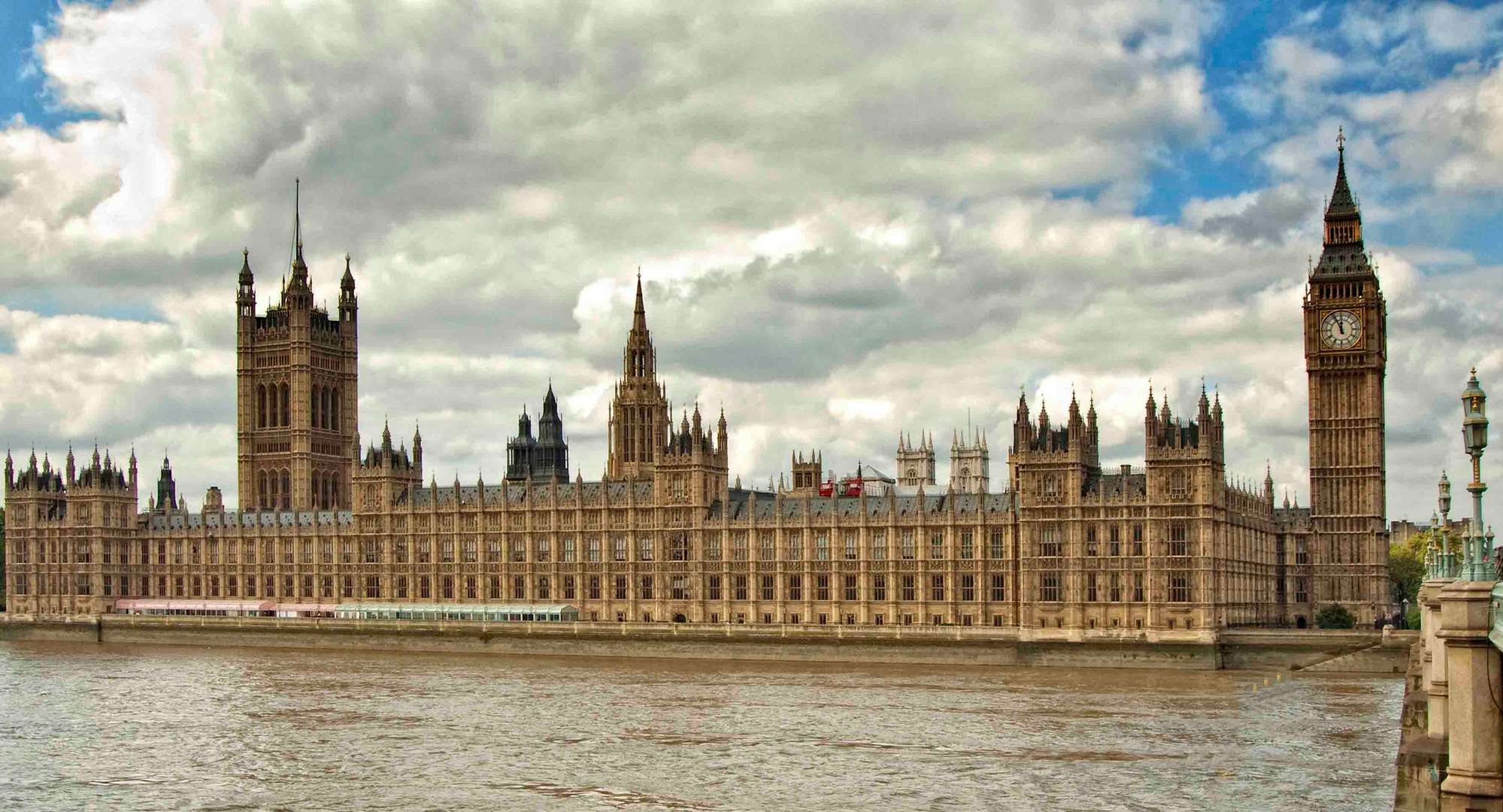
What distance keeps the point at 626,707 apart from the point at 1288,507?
63.7 meters

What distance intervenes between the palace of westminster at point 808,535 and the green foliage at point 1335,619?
2.74 m

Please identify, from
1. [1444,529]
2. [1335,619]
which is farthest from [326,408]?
[1444,529]

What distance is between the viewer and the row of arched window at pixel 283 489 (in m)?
171

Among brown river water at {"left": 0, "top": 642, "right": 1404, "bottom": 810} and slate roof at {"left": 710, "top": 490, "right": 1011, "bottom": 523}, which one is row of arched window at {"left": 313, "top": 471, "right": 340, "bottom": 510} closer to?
slate roof at {"left": 710, "top": 490, "right": 1011, "bottom": 523}

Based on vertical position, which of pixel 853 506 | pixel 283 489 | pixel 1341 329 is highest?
pixel 1341 329

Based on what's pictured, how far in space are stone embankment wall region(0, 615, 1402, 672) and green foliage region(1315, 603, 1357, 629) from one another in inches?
516

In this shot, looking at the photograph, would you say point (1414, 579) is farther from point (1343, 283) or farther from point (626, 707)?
point (626, 707)

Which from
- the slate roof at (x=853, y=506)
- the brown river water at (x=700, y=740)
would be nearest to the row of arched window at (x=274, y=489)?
the slate roof at (x=853, y=506)

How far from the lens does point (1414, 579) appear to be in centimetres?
14188

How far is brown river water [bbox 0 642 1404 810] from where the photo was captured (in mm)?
52500

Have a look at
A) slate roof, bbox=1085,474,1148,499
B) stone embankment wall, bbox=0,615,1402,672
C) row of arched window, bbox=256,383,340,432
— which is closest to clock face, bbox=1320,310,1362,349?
slate roof, bbox=1085,474,1148,499

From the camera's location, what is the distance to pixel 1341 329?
119 meters

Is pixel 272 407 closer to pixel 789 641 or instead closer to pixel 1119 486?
pixel 789 641

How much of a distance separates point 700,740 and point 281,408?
384 ft
